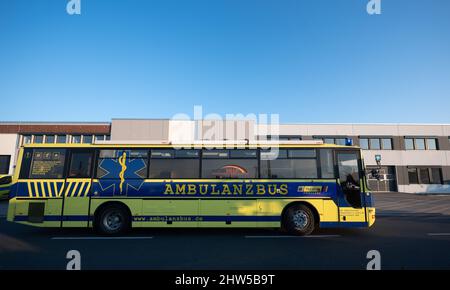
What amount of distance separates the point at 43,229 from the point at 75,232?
185cm

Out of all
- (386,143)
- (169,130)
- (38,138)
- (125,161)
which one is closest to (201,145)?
(125,161)

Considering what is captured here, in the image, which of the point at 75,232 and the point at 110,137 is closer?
the point at 75,232

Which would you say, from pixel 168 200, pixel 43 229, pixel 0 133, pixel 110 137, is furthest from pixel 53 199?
pixel 0 133

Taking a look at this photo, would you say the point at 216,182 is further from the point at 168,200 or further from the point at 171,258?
the point at 171,258

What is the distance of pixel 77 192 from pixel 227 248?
555cm

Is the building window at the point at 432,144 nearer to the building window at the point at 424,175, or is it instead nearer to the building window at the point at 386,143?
the building window at the point at 424,175

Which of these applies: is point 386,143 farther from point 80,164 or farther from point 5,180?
point 5,180

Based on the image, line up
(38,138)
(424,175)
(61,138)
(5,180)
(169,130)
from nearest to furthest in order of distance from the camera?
(5,180) < (169,130) < (61,138) < (38,138) < (424,175)

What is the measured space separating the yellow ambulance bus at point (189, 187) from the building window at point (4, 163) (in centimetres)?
2516

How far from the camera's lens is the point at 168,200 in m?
7.64

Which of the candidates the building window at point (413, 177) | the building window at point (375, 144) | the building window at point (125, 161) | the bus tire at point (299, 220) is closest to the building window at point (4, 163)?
the building window at point (125, 161)

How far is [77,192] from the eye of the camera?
7.62m

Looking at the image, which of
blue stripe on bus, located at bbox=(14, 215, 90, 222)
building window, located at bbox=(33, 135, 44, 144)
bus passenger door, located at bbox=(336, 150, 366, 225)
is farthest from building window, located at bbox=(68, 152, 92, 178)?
building window, located at bbox=(33, 135, 44, 144)
